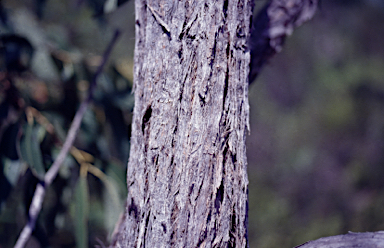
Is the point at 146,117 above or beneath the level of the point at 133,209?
above

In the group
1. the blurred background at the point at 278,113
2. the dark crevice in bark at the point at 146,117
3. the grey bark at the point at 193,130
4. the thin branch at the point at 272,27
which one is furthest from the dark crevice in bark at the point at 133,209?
the blurred background at the point at 278,113

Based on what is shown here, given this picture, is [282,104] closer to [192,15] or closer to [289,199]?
[289,199]

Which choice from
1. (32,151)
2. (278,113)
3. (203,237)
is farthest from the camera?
(278,113)

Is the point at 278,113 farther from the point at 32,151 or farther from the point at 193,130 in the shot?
the point at 193,130

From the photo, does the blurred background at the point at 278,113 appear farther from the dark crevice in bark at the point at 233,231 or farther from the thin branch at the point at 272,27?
the dark crevice in bark at the point at 233,231

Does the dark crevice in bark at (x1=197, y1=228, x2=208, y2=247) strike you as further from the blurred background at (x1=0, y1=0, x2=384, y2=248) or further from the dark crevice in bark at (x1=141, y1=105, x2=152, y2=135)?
the blurred background at (x1=0, y1=0, x2=384, y2=248)

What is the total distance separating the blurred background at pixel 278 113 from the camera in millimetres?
1014

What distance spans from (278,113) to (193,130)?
306cm

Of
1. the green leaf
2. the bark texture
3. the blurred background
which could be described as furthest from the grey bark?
the blurred background

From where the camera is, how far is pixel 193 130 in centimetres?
42

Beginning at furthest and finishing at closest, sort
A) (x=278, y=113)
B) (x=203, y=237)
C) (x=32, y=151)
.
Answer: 1. (x=278, y=113)
2. (x=32, y=151)
3. (x=203, y=237)

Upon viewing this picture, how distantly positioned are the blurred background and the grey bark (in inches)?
22.4

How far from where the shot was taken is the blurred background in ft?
3.33

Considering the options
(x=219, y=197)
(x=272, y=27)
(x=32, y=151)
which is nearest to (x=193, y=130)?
(x=219, y=197)
